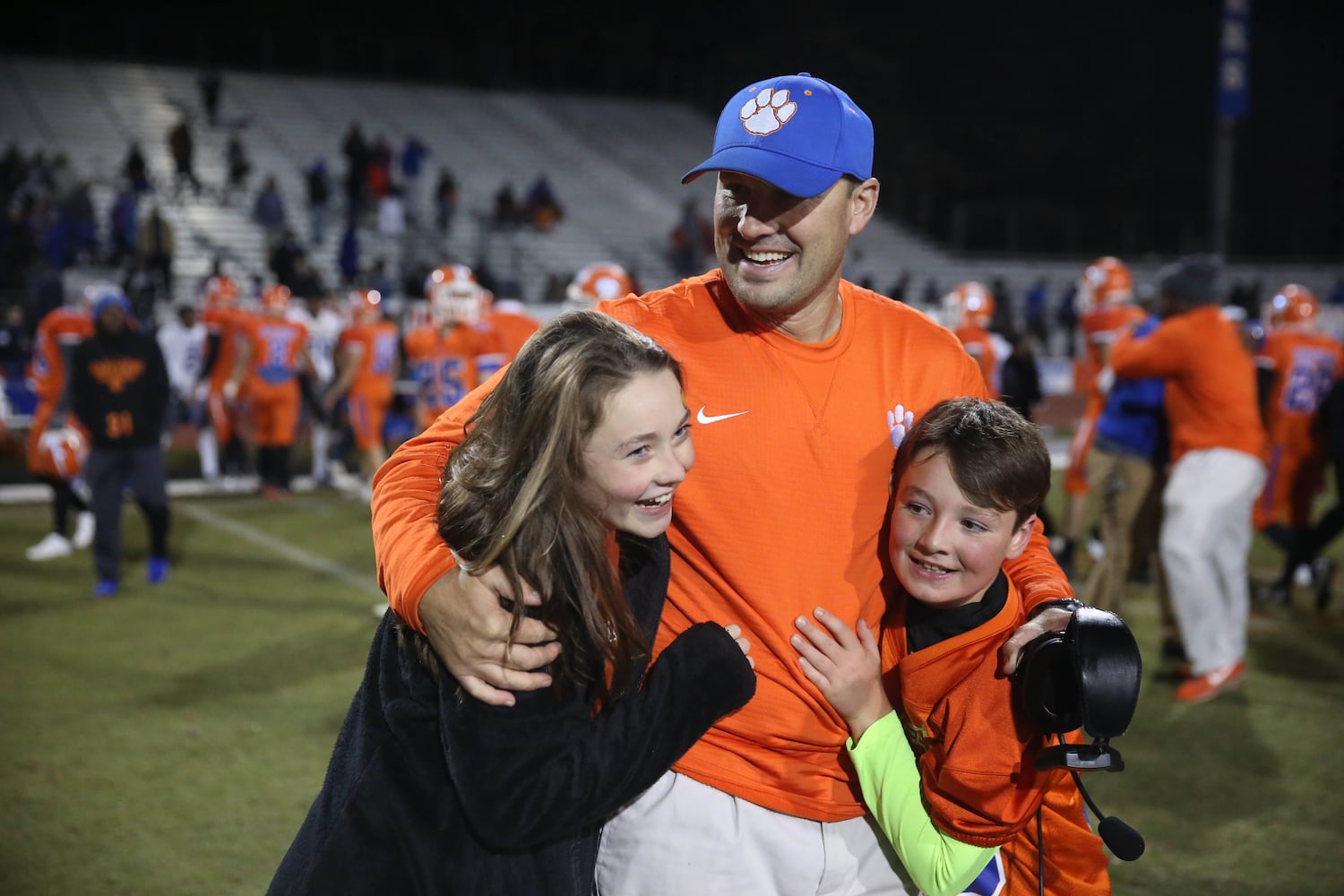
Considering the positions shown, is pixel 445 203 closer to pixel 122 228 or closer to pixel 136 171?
pixel 136 171

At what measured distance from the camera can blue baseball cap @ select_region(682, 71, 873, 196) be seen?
214 cm

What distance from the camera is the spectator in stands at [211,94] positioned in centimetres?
2778

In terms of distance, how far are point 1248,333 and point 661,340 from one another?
617 cm

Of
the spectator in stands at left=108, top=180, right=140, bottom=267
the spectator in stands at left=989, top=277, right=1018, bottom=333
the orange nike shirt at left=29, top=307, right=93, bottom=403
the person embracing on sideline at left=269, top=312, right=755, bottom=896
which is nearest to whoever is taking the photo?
the person embracing on sideline at left=269, top=312, right=755, bottom=896

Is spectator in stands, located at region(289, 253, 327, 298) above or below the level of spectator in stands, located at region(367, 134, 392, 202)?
below

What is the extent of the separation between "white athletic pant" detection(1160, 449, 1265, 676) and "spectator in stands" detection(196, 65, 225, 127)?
26.5 m

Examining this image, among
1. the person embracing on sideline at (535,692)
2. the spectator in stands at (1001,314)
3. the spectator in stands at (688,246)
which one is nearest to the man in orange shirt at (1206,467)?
the person embracing on sideline at (535,692)

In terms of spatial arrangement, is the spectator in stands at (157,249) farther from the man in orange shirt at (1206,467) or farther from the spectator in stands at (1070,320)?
the spectator in stands at (1070,320)

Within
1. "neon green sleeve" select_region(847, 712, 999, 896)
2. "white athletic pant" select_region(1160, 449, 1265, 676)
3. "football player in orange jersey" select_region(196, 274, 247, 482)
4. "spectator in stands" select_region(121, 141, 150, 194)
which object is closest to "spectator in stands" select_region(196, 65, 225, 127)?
"spectator in stands" select_region(121, 141, 150, 194)

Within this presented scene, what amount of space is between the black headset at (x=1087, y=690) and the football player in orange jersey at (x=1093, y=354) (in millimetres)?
6291

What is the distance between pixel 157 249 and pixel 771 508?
787 inches

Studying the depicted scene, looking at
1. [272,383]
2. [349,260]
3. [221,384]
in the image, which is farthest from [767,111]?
[349,260]

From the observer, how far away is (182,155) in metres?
23.6

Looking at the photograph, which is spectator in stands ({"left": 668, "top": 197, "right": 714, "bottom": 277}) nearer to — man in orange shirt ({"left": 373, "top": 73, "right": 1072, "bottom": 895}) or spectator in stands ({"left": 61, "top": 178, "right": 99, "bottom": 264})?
spectator in stands ({"left": 61, "top": 178, "right": 99, "bottom": 264})
